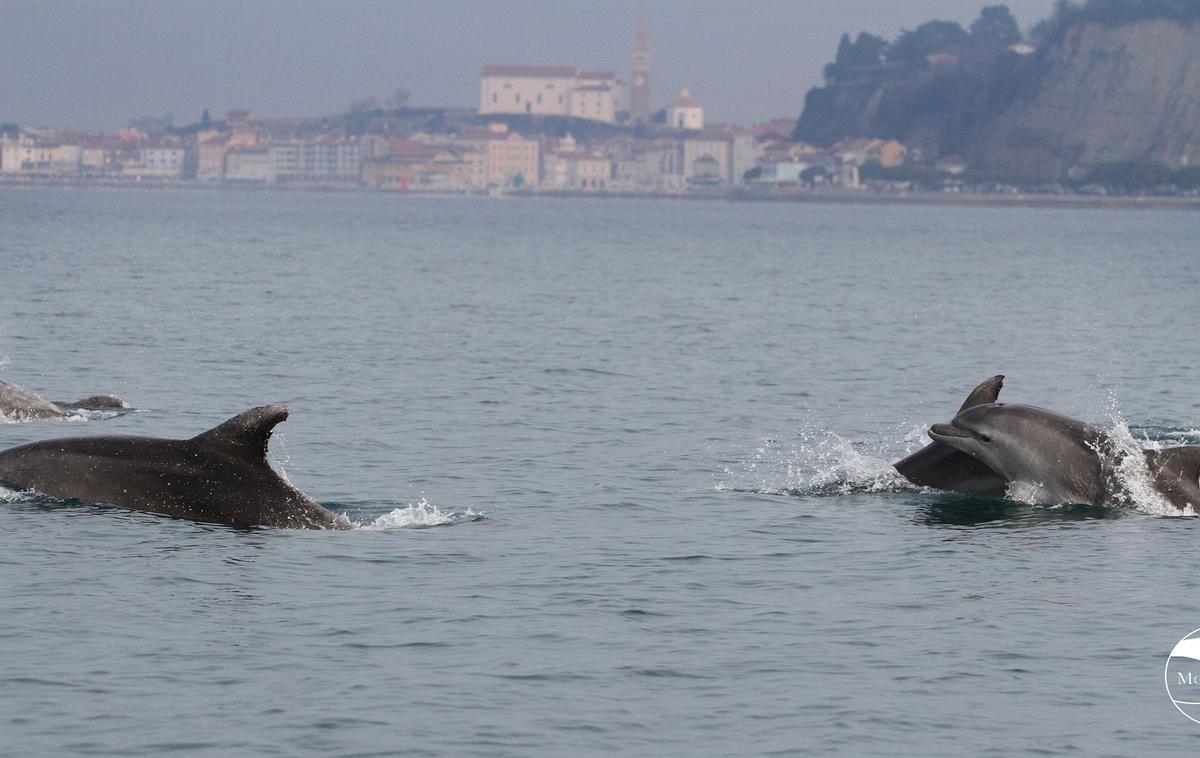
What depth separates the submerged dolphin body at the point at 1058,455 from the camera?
20000mm

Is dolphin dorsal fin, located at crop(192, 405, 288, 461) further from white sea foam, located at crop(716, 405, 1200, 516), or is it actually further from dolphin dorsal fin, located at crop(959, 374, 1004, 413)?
dolphin dorsal fin, located at crop(959, 374, 1004, 413)

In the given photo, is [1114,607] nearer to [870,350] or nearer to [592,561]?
[592,561]

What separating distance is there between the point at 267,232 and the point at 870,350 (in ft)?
379

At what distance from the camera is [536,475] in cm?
2419

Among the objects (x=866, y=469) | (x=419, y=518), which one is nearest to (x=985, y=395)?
(x=866, y=469)

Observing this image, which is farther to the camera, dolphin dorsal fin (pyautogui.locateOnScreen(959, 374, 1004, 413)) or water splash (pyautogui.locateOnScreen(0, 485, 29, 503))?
dolphin dorsal fin (pyautogui.locateOnScreen(959, 374, 1004, 413))

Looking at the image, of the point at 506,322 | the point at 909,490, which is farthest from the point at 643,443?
the point at 506,322

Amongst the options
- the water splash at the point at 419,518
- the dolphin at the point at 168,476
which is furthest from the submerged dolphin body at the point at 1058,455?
the dolphin at the point at 168,476

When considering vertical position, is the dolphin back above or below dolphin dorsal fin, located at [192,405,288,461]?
below

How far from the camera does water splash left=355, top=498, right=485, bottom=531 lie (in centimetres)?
1984
